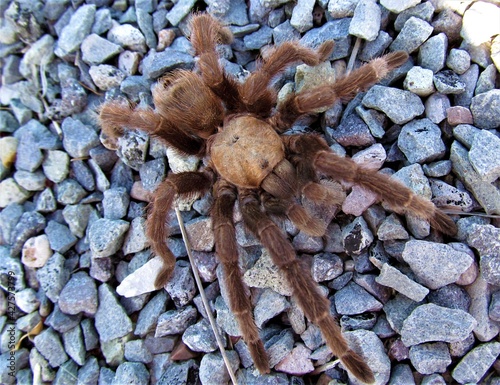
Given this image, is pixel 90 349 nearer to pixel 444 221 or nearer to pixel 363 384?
pixel 363 384

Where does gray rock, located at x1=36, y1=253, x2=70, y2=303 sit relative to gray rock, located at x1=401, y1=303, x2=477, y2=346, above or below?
below

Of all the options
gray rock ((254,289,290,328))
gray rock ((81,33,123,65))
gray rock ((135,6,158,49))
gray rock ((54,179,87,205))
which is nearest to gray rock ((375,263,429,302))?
gray rock ((254,289,290,328))

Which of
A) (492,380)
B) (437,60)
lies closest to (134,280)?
(492,380)

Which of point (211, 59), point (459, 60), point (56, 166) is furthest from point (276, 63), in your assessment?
point (56, 166)

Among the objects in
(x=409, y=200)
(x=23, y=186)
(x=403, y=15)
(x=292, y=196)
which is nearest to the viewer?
(x=409, y=200)

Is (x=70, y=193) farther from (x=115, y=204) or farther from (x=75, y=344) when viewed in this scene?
(x=75, y=344)

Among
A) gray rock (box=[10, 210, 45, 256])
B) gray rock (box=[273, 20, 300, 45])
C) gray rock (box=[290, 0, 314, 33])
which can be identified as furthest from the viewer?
gray rock (box=[10, 210, 45, 256])

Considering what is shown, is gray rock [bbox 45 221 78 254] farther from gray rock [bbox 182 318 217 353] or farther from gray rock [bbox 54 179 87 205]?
gray rock [bbox 182 318 217 353]
